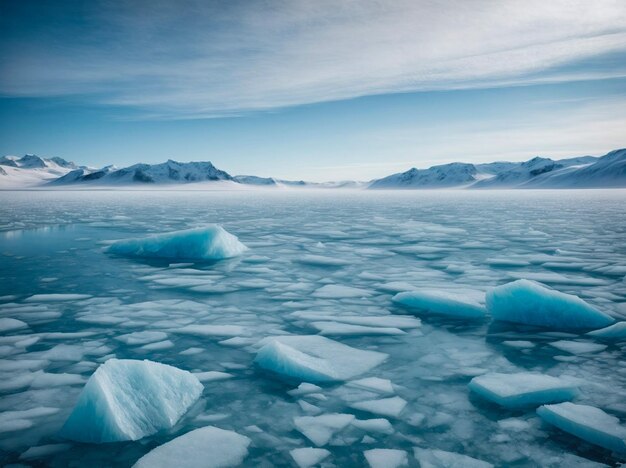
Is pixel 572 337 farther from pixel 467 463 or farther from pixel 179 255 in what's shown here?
pixel 179 255

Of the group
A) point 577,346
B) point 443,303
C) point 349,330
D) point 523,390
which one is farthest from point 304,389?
point 577,346

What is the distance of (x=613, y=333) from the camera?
10.9 ft

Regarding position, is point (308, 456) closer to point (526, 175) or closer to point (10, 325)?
point (10, 325)

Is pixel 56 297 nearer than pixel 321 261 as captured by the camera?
Yes

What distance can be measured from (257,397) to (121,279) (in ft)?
12.0

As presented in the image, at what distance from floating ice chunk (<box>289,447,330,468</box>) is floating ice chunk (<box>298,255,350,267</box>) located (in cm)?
452

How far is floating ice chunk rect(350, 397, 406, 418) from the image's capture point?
228cm

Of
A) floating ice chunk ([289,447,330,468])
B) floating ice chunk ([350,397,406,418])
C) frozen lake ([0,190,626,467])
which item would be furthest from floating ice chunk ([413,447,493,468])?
floating ice chunk ([289,447,330,468])

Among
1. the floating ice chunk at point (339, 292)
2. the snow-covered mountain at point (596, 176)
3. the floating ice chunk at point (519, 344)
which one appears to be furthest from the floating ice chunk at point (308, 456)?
the snow-covered mountain at point (596, 176)

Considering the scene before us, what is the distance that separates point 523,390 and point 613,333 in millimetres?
1485

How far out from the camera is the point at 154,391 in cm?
225

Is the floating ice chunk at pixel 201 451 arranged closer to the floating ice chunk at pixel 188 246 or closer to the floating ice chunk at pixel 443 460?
the floating ice chunk at pixel 443 460

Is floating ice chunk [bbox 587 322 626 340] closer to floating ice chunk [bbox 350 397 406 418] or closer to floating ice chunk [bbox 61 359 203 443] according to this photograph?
floating ice chunk [bbox 350 397 406 418]

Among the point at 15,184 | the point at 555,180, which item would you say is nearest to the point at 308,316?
the point at 555,180
